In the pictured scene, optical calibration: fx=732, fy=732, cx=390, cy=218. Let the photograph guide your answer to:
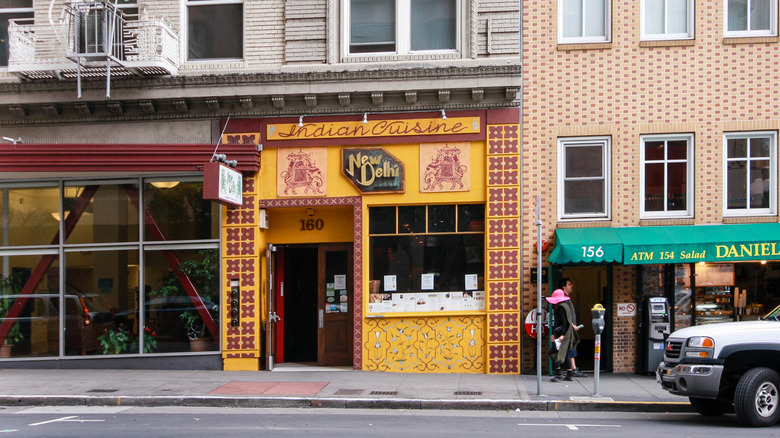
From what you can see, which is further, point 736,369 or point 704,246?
point 704,246

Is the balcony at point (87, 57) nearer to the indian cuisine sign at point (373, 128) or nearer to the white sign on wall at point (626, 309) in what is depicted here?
the indian cuisine sign at point (373, 128)

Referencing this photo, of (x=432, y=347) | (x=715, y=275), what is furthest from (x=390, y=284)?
(x=715, y=275)

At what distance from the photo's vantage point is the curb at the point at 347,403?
35.8 feet

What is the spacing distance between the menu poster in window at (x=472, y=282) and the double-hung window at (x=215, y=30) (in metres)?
6.52

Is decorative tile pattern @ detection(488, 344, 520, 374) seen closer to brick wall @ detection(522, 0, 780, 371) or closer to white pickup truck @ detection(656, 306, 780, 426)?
brick wall @ detection(522, 0, 780, 371)

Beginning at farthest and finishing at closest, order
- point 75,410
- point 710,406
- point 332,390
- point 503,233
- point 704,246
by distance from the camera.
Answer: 1. point 503,233
2. point 704,246
3. point 332,390
4. point 75,410
5. point 710,406

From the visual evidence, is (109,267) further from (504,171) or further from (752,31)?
(752,31)

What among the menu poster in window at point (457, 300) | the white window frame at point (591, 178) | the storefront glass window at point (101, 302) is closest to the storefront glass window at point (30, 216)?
the storefront glass window at point (101, 302)

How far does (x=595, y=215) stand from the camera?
14195 mm

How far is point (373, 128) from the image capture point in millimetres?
14375

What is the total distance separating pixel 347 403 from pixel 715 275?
7607 millimetres

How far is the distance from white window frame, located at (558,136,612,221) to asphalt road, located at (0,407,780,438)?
4541mm

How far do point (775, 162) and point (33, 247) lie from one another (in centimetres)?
1468

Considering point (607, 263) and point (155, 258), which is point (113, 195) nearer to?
point (155, 258)
